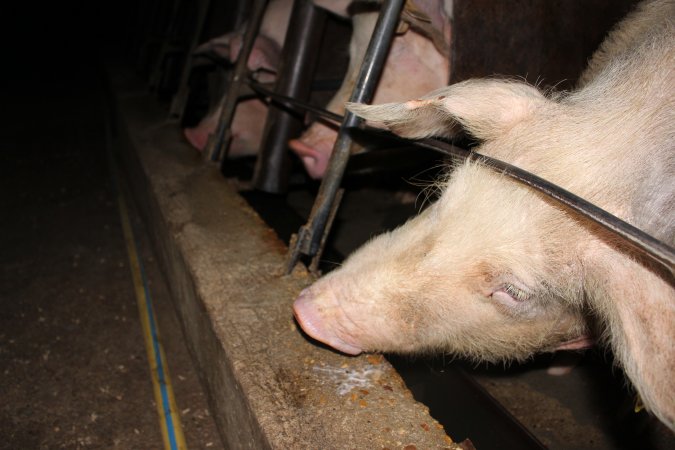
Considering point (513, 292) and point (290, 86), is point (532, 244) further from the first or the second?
point (290, 86)

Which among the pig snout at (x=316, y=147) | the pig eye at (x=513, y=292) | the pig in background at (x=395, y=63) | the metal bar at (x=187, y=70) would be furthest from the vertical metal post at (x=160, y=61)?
the pig eye at (x=513, y=292)

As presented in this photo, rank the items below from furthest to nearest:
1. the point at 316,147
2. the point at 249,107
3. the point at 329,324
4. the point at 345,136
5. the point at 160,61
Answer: the point at 160,61
the point at 249,107
the point at 316,147
the point at 345,136
the point at 329,324

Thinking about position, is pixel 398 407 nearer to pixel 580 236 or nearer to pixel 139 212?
pixel 580 236

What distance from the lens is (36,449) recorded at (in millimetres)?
1927

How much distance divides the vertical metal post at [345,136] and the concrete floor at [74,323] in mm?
930

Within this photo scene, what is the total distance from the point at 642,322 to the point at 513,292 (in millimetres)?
371

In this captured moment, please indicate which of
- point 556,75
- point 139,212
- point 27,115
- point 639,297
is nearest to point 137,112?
point 139,212

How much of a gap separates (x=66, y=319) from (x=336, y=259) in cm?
163

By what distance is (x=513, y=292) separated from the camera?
1.49 m

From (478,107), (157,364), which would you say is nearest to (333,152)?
(478,107)

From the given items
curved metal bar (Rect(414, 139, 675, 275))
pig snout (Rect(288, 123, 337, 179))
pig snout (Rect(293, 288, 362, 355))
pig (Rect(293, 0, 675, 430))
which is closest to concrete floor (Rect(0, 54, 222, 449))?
pig snout (Rect(293, 288, 362, 355))

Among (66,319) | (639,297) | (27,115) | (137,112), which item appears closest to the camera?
(639,297)

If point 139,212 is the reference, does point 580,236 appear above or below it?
above

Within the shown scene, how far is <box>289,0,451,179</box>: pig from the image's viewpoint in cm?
250
